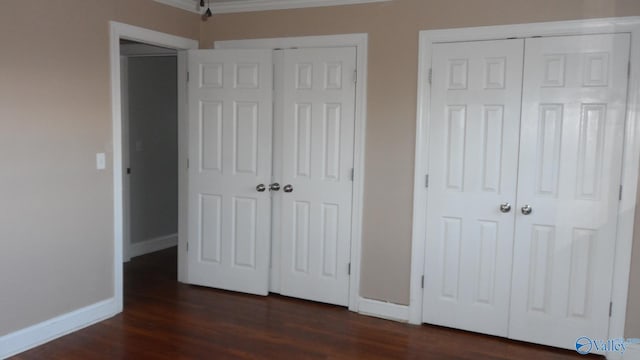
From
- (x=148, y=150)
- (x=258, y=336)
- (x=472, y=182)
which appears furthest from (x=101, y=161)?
→ (x=472, y=182)

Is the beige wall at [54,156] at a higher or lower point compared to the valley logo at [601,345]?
higher

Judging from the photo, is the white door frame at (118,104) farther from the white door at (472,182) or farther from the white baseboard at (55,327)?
the white door at (472,182)

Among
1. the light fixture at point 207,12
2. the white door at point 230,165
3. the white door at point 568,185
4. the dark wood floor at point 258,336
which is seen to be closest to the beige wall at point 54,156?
the dark wood floor at point 258,336

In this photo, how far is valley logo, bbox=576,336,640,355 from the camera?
3.34 m

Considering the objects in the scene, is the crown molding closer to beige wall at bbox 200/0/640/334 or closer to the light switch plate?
beige wall at bbox 200/0/640/334

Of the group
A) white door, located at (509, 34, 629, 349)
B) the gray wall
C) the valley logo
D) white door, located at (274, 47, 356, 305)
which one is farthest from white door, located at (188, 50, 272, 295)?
the valley logo

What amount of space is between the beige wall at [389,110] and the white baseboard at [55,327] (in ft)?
6.20

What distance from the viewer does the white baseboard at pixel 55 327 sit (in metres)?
3.22

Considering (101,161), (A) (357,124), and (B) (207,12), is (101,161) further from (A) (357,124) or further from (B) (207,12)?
(A) (357,124)

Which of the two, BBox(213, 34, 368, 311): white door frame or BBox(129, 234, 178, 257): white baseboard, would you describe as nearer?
BBox(213, 34, 368, 311): white door frame

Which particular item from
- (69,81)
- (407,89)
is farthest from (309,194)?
(69,81)

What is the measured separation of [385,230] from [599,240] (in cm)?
141

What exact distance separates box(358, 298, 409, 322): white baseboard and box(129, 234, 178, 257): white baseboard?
269 centimetres

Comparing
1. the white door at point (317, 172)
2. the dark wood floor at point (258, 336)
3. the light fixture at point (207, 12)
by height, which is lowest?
the dark wood floor at point (258, 336)
